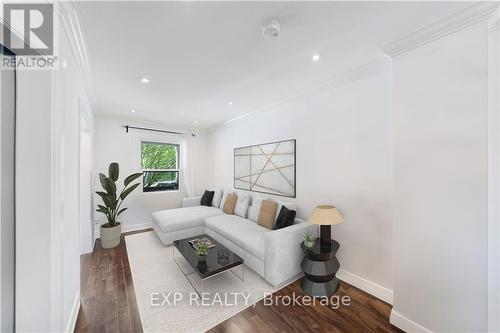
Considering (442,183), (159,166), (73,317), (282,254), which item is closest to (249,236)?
(282,254)

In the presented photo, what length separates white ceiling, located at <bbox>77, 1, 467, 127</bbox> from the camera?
4.64ft

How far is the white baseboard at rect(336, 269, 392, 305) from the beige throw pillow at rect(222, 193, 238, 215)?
218 cm

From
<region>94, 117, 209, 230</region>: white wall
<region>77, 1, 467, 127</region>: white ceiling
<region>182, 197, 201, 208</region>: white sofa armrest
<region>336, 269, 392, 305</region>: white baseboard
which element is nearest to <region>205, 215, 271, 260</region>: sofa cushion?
<region>336, 269, 392, 305</region>: white baseboard

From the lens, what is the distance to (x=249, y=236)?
9.24 feet

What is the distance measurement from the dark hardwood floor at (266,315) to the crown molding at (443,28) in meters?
2.49

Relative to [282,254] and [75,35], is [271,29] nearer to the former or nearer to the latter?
[75,35]

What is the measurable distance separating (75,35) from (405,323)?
3762 millimetres

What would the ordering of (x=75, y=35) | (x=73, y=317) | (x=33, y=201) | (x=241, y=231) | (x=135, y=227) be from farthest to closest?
(x=135, y=227), (x=241, y=231), (x=73, y=317), (x=75, y=35), (x=33, y=201)

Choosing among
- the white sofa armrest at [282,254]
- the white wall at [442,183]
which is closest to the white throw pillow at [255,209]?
the white sofa armrest at [282,254]

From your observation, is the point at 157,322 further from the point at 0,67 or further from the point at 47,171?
the point at 0,67

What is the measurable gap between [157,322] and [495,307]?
263 centimetres

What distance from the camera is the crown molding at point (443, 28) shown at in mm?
1371

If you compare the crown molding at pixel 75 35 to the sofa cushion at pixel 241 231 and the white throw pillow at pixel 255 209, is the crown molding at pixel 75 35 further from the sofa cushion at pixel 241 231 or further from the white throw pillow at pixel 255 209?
the white throw pillow at pixel 255 209

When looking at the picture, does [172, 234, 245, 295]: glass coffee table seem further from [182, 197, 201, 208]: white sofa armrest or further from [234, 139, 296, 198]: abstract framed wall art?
[182, 197, 201, 208]: white sofa armrest
